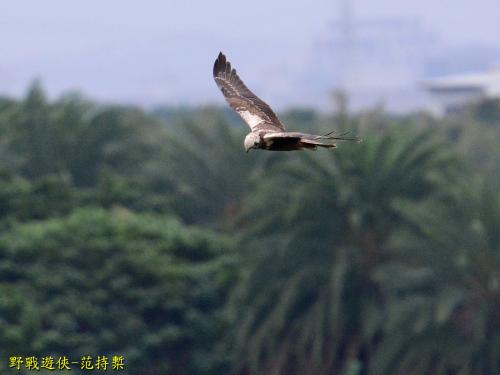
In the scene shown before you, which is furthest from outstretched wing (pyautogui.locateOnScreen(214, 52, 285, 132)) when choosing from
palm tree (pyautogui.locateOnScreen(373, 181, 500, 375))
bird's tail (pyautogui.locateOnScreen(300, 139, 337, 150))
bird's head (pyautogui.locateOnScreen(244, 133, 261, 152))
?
palm tree (pyautogui.locateOnScreen(373, 181, 500, 375))

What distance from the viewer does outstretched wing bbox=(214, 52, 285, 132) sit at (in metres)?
10.7

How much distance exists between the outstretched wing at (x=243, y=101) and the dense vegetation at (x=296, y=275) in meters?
9.37

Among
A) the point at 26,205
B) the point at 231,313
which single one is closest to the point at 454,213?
the point at 231,313

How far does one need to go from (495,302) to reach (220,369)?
5.43 meters

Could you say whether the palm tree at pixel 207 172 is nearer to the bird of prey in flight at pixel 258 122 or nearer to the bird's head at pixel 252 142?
the bird of prey in flight at pixel 258 122

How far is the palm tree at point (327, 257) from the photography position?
885 inches

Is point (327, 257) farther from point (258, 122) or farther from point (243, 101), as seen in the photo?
point (258, 122)

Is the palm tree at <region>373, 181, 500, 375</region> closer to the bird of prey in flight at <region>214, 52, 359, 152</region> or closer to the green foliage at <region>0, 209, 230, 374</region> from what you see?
the green foliage at <region>0, 209, 230, 374</region>

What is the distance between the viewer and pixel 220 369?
24062mm

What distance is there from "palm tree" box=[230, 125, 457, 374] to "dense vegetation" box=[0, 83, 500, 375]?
0.02 meters

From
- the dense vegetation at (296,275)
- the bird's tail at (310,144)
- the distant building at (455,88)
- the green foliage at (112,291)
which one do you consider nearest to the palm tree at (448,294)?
the dense vegetation at (296,275)

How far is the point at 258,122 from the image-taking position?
10.7 m

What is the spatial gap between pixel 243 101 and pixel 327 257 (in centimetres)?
1164

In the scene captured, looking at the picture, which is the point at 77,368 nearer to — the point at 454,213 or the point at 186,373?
the point at 186,373
